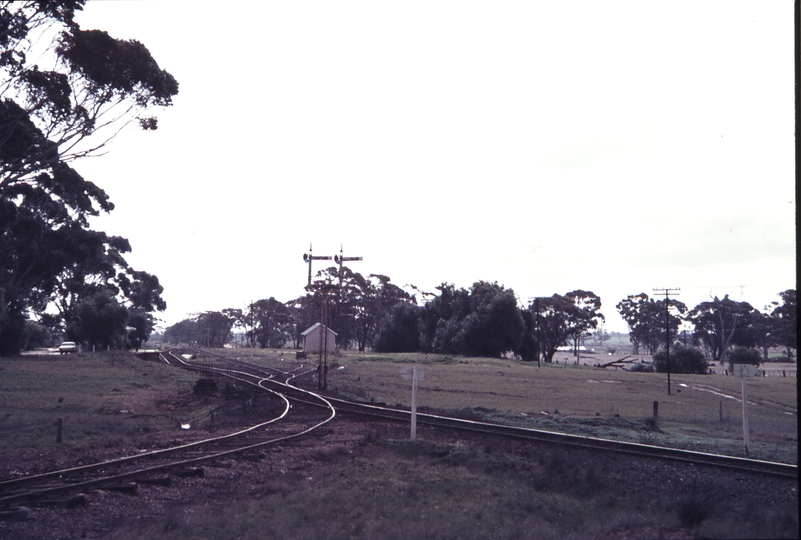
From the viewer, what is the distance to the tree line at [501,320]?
75.0 metres

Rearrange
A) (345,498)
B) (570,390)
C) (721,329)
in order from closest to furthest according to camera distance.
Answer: (345,498)
(570,390)
(721,329)

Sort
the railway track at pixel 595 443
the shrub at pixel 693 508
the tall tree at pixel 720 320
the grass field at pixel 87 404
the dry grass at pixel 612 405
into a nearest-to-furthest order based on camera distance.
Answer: the shrub at pixel 693 508 < the railway track at pixel 595 443 < the grass field at pixel 87 404 < the dry grass at pixel 612 405 < the tall tree at pixel 720 320

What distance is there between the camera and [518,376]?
155ft

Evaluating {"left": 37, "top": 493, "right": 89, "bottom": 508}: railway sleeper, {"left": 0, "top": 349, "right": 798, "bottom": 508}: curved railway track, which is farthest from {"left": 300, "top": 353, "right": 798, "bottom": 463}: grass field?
{"left": 37, "top": 493, "right": 89, "bottom": 508}: railway sleeper

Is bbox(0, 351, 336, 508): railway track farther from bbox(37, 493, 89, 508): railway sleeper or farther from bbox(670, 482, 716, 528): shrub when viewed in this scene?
bbox(670, 482, 716, 528): shrub

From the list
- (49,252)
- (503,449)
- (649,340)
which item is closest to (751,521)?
(503,449)

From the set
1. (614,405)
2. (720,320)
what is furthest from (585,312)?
(614,405)

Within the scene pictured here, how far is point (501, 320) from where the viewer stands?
74688 millimetres

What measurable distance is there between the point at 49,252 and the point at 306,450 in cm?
3952

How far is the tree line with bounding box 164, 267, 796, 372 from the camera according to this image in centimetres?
7500

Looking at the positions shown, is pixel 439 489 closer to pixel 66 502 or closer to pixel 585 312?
pixel 66 502

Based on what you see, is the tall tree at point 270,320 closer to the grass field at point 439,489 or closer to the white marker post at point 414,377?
the grass field at point 439,489

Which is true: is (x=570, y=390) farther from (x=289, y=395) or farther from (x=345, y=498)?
(x=345, y=498)

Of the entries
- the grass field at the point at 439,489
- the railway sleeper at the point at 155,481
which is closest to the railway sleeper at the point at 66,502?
the grass field at the point at 439,489
